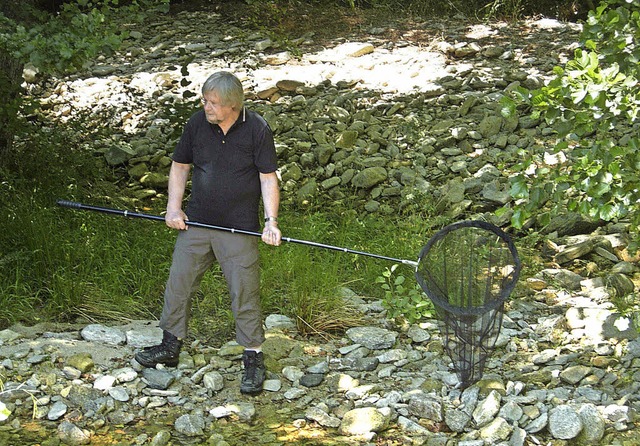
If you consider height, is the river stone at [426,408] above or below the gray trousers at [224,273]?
below

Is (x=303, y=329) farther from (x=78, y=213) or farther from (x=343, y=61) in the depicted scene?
(x=343, y=61)

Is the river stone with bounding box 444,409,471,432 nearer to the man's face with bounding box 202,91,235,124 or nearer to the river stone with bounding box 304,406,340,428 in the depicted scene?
the river stone with bounding box 304,406,340,428

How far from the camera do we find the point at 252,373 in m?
4.13

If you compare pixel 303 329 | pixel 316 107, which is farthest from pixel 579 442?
pixel 316 107

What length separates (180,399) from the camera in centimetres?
404

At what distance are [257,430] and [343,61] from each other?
19.8 ft

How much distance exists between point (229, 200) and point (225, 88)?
20.7 inches

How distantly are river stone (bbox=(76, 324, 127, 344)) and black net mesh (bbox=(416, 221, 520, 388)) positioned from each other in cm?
167

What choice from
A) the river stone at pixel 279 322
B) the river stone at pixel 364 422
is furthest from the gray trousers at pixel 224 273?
the river stone at pixel 279 322

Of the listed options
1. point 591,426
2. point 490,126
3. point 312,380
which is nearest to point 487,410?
point 591,426

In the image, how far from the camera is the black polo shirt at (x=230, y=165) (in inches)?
153

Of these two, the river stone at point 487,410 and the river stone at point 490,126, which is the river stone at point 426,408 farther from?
the river stone at point 490,126

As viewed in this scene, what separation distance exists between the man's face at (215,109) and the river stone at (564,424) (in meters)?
1.94

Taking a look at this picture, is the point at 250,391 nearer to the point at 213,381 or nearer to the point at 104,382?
→ the point at 213,381
